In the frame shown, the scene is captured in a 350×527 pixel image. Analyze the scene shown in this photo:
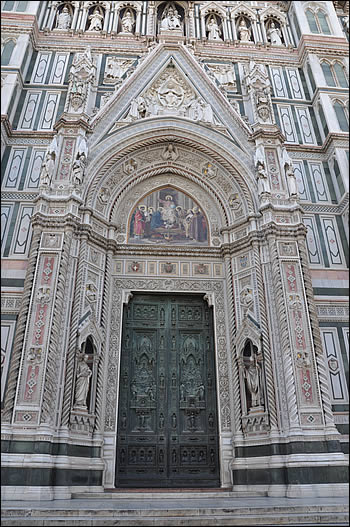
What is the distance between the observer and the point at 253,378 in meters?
9.62

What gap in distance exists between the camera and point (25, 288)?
9508 millimetres

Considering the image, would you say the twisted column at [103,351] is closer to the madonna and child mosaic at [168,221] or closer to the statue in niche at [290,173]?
the madonna and child mosaic at [168,221]

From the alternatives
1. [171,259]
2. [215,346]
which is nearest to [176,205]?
[171,259]

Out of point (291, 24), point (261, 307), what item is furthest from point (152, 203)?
point (291, 24)

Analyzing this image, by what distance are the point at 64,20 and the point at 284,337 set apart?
14.0m

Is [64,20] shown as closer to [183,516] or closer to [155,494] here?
[155,494]

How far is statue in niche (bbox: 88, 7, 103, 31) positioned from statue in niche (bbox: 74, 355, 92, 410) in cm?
1232

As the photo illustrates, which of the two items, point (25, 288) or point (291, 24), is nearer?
point (25, 288)

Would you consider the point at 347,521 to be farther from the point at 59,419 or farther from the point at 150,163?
the point at 150,163

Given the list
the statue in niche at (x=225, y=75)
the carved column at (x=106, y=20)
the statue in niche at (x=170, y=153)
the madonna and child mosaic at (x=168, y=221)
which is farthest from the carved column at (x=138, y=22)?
the madonna and child mosaic at (x=168, y=221)

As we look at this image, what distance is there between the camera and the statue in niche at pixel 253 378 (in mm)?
9438

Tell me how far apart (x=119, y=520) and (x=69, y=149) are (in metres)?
9.20

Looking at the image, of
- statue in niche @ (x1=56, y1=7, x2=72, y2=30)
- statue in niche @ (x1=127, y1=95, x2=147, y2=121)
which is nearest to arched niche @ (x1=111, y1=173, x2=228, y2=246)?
Answer: statue in niche @ (x1=127, y1=95, x2=147, y2=121)

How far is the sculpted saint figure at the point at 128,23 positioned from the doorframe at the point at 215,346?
33.0 ft
